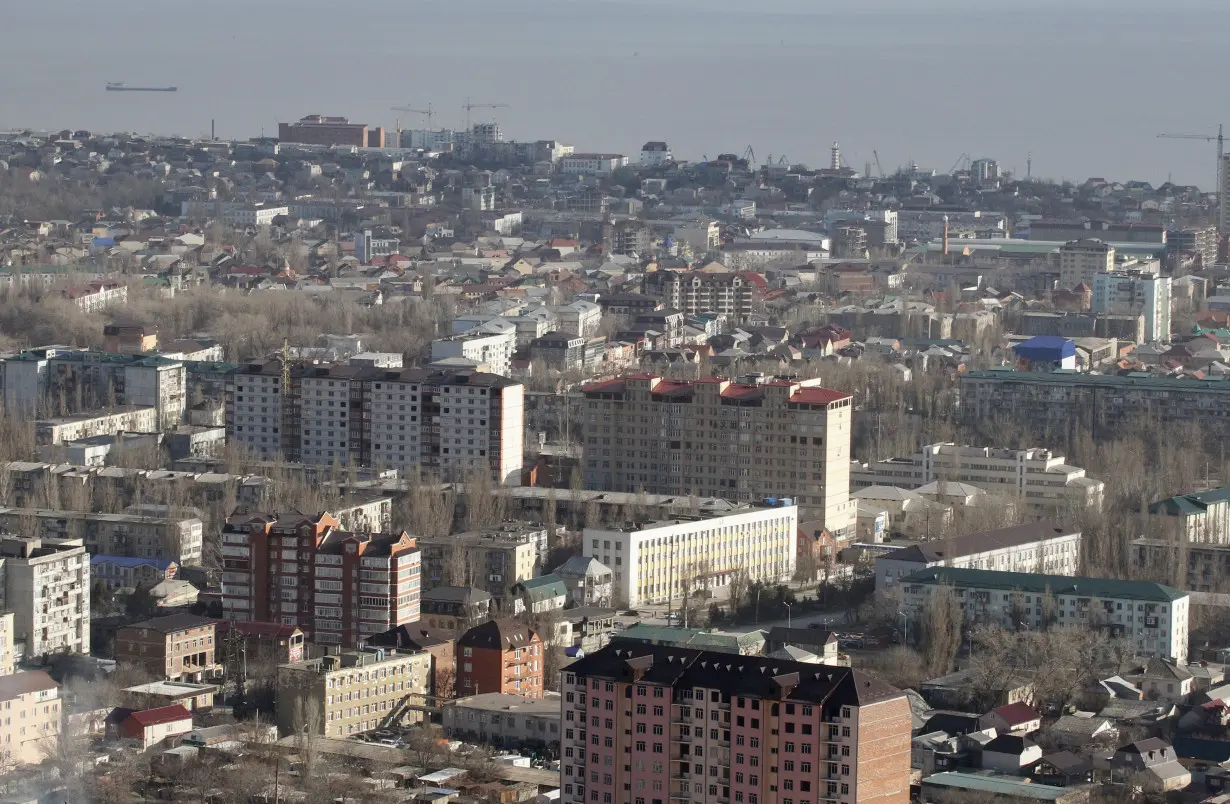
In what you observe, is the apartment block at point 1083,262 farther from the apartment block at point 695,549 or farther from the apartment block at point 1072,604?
the apartment block at point 1072,604

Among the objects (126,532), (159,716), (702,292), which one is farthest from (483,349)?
(159,716)

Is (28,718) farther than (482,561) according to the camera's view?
No

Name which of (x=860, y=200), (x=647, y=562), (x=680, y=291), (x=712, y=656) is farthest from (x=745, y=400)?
(x=860, y=200)

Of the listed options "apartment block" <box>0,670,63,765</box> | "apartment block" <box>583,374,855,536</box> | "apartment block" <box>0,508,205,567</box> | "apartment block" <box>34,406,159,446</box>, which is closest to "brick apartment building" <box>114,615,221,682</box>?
"apartment block" <box>0,670,63,765</box>

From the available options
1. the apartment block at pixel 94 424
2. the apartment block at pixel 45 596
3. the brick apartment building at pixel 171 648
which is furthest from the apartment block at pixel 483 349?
the brick apartment building at pixel 171 648

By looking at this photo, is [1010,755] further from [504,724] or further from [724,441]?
[724,441]
